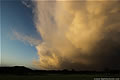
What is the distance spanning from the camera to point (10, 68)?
4843 inches

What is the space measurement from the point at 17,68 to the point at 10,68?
4931mm

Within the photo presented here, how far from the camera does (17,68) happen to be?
12381 centimetres
